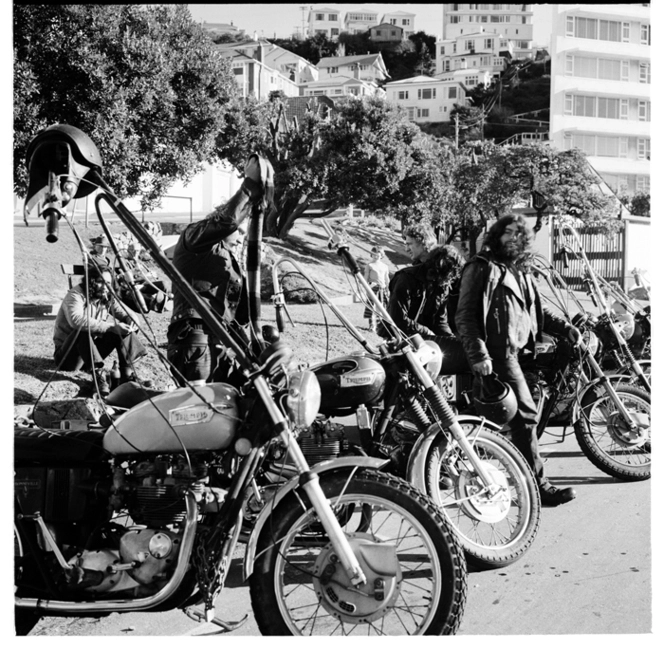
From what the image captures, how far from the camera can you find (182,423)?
10.4ft

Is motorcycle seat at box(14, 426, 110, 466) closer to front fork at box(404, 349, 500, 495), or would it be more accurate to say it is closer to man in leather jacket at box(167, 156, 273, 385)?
man in leather jacket at box(167, 156, 273, 385)

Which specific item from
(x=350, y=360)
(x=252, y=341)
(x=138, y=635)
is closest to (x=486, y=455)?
(x=350, y=360)

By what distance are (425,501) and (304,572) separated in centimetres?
52

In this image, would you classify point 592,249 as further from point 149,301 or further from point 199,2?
point 199,2

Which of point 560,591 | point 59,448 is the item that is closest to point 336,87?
point 560,591

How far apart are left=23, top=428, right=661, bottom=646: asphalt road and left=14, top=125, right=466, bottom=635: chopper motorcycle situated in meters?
0.48

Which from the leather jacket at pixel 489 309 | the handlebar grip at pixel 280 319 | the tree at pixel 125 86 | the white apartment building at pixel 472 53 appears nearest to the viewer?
the handlebar grip at pixel 280 319

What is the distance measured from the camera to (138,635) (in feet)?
11.5

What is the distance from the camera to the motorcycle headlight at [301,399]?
3078 millimetres

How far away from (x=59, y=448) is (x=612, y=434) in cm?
406

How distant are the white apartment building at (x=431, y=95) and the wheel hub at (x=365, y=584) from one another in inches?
2906

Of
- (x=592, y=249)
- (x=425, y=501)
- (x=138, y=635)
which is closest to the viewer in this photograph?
(x=425, y=501)

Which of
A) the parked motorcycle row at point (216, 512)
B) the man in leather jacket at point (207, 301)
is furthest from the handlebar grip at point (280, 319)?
the man in leather jacket at point (207, 301)

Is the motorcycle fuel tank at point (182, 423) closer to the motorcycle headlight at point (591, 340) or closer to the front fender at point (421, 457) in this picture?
the front fender at point (421, 457)
